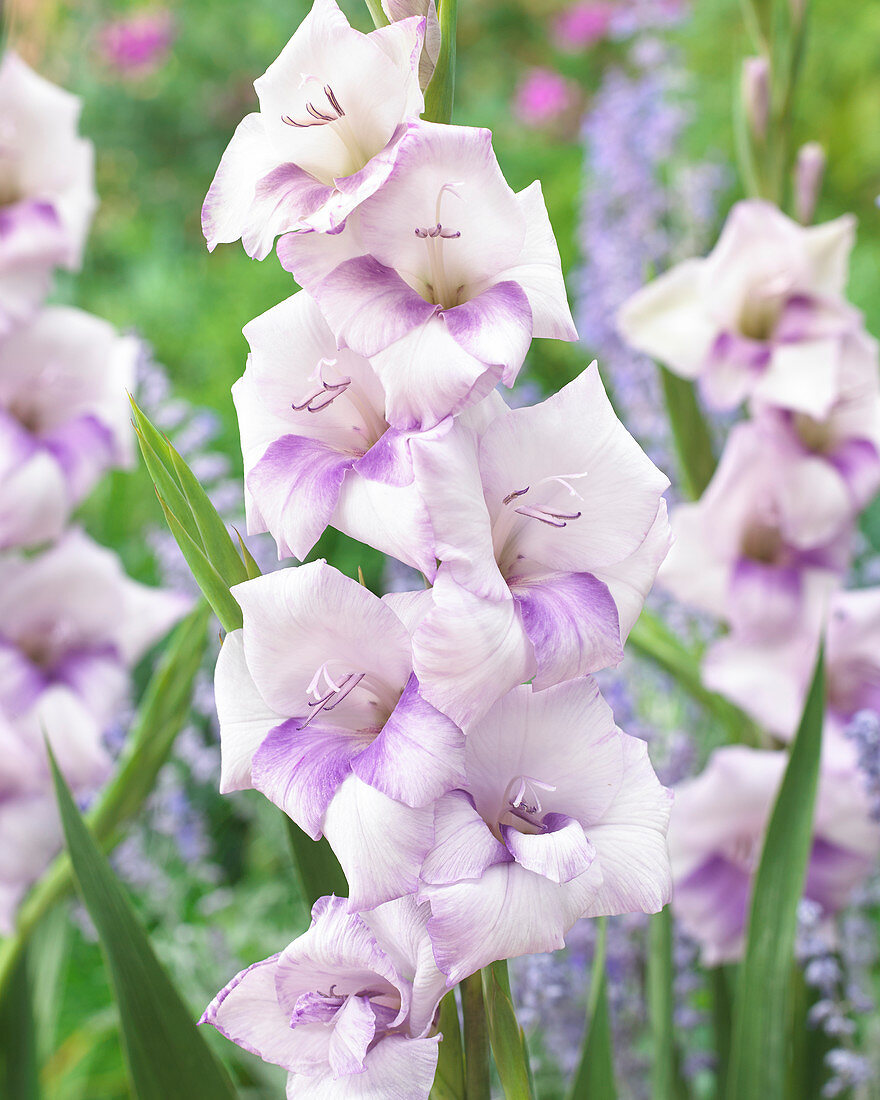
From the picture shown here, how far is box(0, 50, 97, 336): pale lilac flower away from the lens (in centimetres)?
90

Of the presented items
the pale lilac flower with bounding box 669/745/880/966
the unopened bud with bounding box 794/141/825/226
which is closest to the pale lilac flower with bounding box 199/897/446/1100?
the pale lilac flower with bounding box 669/745/880/966

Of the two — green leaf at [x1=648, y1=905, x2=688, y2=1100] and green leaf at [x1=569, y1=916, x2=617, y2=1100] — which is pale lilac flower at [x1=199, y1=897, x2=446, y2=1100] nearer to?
green leaf at [x1=569, y1=916, x2=617, y2=1100]

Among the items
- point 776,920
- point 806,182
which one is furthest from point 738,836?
point 806,182

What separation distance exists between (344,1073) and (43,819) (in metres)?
0.59

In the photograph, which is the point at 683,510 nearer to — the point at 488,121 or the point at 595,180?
the point at 595,180

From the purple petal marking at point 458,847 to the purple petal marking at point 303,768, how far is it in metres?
0.04

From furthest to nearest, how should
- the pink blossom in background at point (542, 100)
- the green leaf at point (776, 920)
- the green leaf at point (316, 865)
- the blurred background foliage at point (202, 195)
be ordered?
the pink blossom in background at point (542, 100), the blurred background foliage at point (202, 195), the green leaf at point (776, 920), the green leaf at point (316, 865)

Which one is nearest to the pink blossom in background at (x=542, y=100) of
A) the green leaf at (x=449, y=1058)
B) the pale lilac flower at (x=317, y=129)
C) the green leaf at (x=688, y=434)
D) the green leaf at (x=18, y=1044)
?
the green leaf at (x=688, y=434)

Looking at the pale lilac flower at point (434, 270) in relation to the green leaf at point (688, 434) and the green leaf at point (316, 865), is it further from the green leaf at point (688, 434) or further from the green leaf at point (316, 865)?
the green leaf at point (688, 434)

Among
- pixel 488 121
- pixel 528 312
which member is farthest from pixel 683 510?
pixel 488 121

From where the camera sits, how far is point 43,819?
35.3 inches

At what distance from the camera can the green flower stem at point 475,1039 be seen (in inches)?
17.0

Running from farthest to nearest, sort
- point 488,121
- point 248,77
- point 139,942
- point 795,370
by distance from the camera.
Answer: point 248,77
point 488,121
point 795,370
point 139,942

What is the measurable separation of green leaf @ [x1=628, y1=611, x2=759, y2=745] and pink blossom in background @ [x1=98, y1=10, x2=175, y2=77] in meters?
3.16
